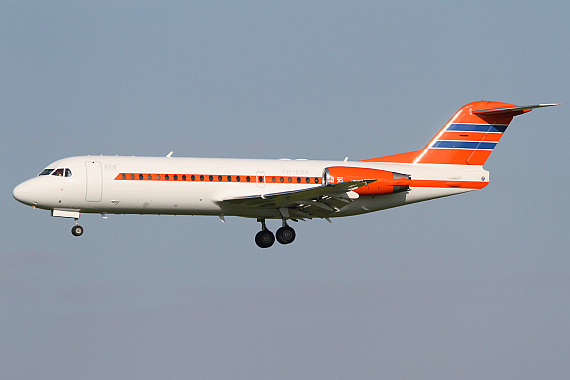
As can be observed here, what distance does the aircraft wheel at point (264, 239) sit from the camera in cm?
3747

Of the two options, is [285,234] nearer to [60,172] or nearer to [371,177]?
[371,177]

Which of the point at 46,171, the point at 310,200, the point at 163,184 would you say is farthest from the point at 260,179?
the point at 46,171

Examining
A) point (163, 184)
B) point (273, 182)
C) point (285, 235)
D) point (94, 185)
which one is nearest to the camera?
point (94, 185)

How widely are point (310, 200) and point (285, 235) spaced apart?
241cm

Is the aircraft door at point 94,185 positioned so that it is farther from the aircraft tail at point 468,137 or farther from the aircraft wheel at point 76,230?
the aircraft tail at point 468,137

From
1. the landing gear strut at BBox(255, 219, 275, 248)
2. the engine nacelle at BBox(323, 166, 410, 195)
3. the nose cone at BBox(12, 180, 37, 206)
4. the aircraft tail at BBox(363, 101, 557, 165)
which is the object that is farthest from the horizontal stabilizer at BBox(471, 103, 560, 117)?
the nose cone at BBox(12, 180, 37, 206)

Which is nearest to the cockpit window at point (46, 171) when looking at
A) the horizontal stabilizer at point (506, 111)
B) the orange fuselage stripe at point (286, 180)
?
the orange fuselage stripe at point (286, 180)

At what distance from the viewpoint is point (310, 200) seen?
35.8 meters

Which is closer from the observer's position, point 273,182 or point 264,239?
point 273,182

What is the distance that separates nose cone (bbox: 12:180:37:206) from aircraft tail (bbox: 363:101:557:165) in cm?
1525

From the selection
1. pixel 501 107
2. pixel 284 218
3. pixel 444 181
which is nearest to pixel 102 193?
pixel 284 218

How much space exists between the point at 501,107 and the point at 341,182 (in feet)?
31.2

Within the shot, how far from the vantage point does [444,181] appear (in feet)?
125

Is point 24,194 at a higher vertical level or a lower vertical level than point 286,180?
higher
